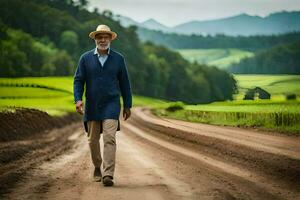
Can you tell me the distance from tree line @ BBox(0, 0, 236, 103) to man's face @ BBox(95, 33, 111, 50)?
86.2m

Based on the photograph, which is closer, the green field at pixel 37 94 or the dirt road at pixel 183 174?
the dirt road at pixel 183 174

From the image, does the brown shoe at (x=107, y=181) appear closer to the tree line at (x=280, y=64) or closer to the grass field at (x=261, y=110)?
the grass field at (x=261, y=110)

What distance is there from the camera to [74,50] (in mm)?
136375

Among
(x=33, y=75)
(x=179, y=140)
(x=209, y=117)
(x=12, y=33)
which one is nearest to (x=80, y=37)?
(x=12, y=33)

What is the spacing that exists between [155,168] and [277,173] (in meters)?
2.58

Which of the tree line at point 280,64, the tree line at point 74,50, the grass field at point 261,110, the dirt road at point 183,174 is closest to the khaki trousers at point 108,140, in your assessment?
the dirt road at point 183,174

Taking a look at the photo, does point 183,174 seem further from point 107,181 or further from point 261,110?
point 261,110

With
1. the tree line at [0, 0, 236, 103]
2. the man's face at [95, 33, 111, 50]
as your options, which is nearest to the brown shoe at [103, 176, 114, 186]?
the man's face at [95, 33, 111, 50]

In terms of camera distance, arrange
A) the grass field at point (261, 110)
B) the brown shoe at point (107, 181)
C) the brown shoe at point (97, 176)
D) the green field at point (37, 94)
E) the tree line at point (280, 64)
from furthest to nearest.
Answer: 1. the green field at point (37, 94)
2. the tree line at point (280, 64)
3. the grass field at point (261, 110)
4. the brown shoe at point (97, 176)
5. the brown shoe at point (107, 181)

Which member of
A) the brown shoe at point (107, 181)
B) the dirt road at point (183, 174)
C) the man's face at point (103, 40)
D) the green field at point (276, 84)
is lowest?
the dirt road at point (183, 174)

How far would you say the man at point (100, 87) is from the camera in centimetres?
1059

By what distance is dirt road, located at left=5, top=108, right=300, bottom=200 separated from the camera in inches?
354

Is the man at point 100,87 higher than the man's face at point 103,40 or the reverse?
the reverse

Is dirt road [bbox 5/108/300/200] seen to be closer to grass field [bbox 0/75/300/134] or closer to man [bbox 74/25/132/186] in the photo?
man [bbox 74/25/132/186]
